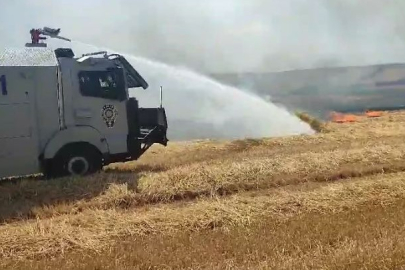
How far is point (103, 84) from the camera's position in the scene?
40.5 ft

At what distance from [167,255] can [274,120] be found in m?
14.2

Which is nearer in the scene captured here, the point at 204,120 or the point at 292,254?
the point at 292,254

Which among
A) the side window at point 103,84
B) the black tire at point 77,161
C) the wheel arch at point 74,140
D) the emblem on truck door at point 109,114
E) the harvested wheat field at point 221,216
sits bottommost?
the harvested wheat field at point 221,216

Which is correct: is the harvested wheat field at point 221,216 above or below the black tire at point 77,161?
below

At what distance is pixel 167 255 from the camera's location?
21.7 ft

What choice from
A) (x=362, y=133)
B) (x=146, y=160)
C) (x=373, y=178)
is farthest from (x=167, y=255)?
(x=362, y=133)

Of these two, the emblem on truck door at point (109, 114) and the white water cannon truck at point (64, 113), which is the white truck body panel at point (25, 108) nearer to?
the white water cannon truck at point (64, 113)

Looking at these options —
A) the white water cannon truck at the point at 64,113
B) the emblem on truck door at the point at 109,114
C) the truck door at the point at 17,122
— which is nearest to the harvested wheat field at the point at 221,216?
the truck door at the point at 17,122

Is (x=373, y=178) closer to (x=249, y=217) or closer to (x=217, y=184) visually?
(x=217, y=184)

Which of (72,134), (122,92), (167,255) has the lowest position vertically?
(167,255)

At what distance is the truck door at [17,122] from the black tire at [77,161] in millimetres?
563

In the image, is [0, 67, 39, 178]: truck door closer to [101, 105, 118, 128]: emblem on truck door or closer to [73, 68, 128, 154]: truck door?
[73, 68, 128, 154]: truck door

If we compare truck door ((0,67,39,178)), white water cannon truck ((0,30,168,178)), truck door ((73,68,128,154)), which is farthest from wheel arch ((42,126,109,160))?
truck door ((0,67,39,178))

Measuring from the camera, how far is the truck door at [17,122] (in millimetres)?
11352
